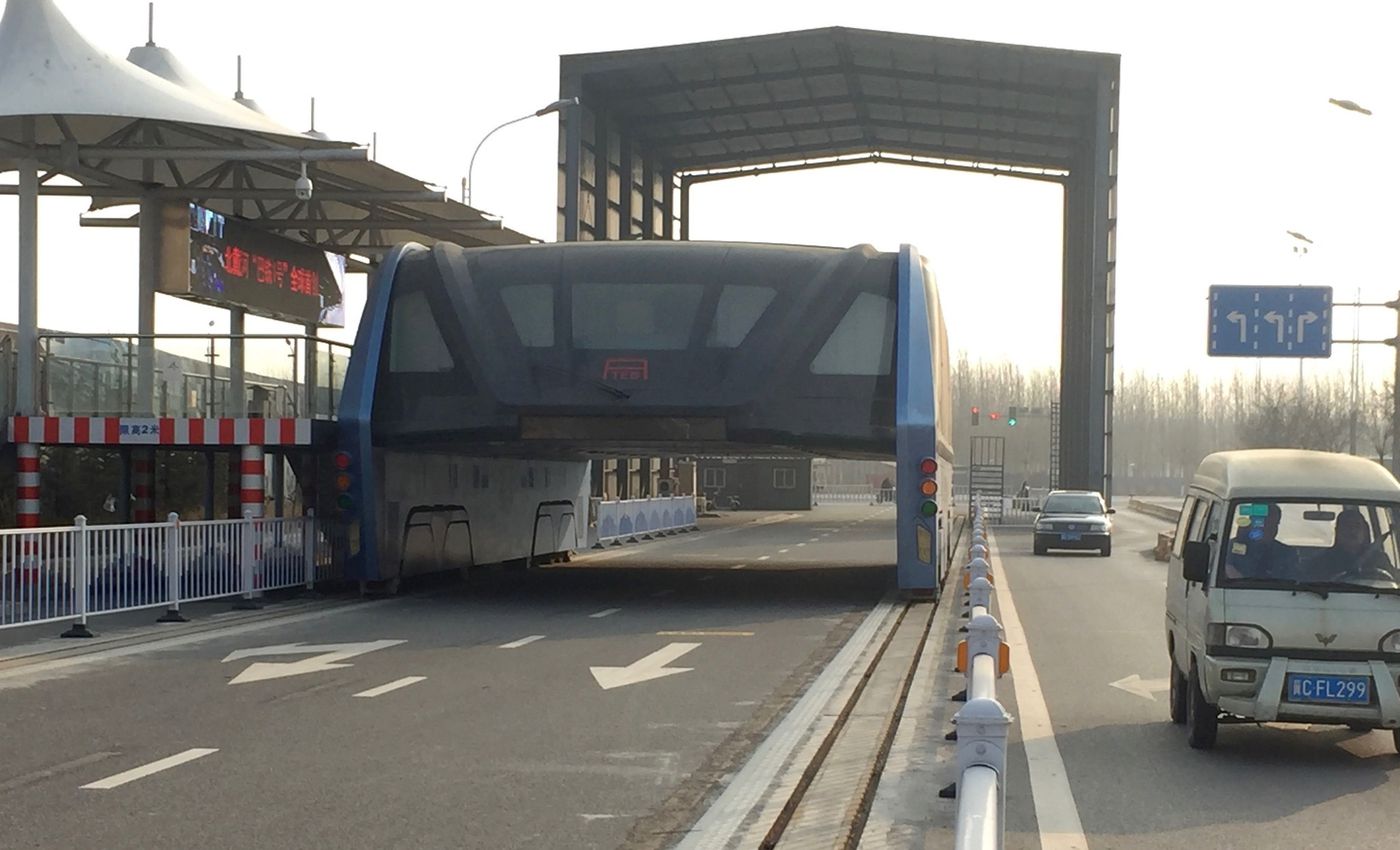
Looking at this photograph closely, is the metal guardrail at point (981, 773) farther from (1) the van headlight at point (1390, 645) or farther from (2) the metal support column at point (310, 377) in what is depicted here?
(2) the metal support column at point (310, 377)

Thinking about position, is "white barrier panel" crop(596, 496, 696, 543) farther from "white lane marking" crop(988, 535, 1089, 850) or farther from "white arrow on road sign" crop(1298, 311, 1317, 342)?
"white lane marking" crop(988, 535, 1089, 850)

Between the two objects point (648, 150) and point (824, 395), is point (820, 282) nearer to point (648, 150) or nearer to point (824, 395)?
point (824, 395)

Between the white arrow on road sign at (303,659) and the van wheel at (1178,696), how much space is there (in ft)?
22.3

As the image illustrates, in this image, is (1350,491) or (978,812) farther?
(1350,491)

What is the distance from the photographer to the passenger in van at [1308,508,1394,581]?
1046 centimetres

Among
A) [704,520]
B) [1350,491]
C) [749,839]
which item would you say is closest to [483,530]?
[1350,491]

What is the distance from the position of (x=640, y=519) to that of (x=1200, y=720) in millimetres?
35223

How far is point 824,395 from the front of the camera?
2072 centimetres

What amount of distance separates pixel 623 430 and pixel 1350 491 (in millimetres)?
11554

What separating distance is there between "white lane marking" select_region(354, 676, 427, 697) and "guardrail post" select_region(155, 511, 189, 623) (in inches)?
238

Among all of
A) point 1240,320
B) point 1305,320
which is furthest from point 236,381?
point 1305,320

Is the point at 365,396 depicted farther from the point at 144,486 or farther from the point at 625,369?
the point at 144,486

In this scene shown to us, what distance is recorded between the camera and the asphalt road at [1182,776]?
26.3ft

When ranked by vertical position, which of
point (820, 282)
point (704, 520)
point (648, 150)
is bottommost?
point (704, 520)
